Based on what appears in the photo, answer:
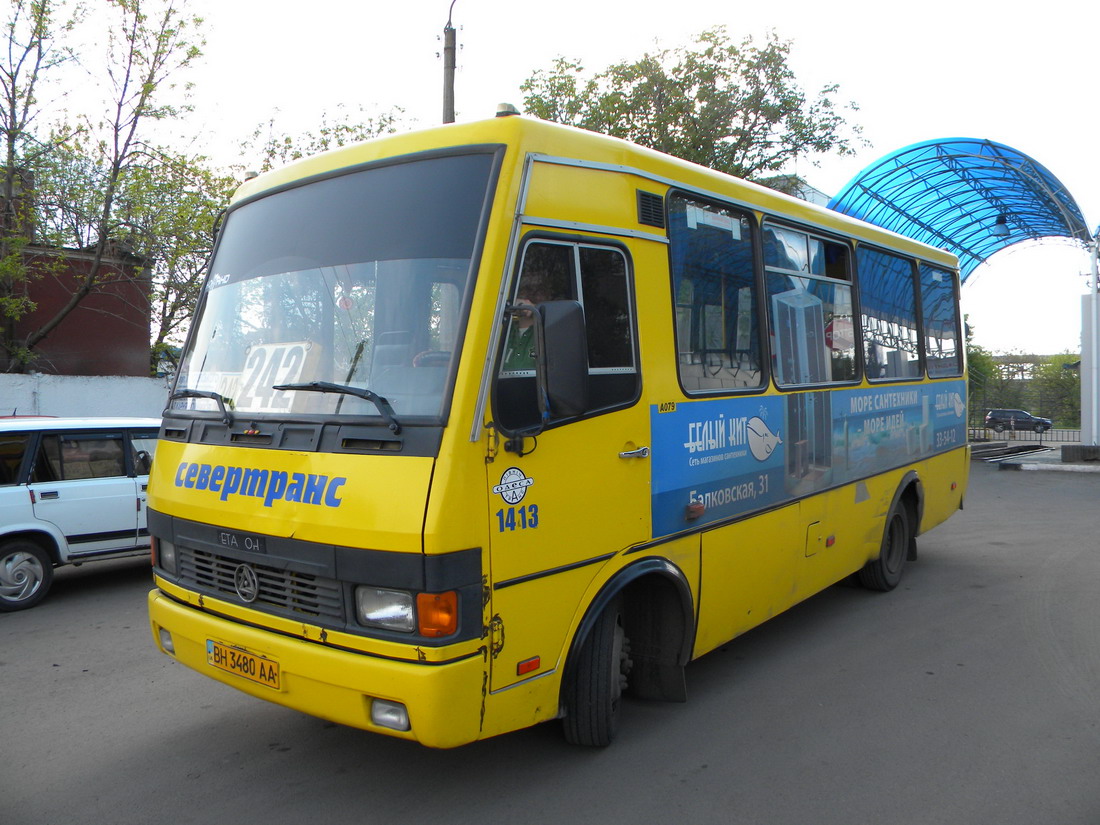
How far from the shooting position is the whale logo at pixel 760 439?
5.12 m

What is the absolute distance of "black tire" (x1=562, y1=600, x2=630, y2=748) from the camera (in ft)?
13.1

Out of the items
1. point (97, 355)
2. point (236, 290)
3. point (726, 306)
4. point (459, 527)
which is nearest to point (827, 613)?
point (726, 306)

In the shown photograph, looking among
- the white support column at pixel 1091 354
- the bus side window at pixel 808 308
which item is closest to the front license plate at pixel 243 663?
the bus side window at pixel 808 308

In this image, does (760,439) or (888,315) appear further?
(888,315)

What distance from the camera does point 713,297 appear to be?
483 centimetres

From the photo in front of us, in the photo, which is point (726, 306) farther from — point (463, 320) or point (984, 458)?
point (984, 458)

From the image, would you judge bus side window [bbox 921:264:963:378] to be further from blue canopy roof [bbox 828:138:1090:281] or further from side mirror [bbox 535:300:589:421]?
blue canopy roof [bbox 828:138:1090:281]

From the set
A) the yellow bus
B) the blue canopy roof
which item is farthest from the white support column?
the yellow bus

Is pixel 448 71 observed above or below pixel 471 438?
above

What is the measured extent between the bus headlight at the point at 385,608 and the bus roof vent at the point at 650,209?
6.98 ft

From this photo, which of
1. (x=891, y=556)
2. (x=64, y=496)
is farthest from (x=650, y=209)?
(x=64, y=496)

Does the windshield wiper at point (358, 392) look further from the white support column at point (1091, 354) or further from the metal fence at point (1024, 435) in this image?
the metal fence at point (1024, 435)

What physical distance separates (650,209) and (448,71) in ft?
30.2

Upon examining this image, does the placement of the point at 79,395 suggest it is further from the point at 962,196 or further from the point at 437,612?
the point at 962,196
